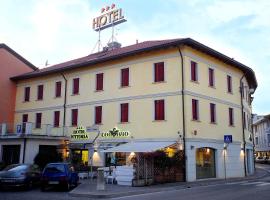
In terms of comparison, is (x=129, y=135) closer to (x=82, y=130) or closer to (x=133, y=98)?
(x=133, y=98)

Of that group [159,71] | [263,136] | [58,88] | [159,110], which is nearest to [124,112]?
[159,110]

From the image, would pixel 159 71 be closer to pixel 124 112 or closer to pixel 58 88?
pixel 124 112

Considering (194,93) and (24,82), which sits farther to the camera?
(24,82)

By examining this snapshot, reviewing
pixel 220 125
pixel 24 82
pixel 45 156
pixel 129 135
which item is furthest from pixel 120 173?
pixel 24 82

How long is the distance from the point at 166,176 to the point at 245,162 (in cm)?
1184

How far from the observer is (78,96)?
1278 inches

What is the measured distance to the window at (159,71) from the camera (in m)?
27.2

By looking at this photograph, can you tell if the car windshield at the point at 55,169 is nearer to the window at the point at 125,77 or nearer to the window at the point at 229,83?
the window at the point at 125,77

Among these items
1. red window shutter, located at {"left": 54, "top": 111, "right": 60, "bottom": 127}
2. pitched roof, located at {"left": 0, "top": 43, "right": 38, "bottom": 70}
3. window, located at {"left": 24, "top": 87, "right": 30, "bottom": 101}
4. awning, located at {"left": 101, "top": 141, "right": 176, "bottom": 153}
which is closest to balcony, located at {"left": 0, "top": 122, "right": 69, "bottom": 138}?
red window shutter, located at {"left": 54, "top": 111, "right": 60, "bottom": 127}

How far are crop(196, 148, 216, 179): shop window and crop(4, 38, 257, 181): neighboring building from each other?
7cm

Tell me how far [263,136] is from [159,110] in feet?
190

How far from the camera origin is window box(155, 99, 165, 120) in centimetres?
2662

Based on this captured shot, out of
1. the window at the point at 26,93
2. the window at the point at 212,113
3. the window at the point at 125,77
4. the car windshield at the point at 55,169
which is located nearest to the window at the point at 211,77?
the window at the point at 212,113

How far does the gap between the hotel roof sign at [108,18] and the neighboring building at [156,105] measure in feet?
28.2
